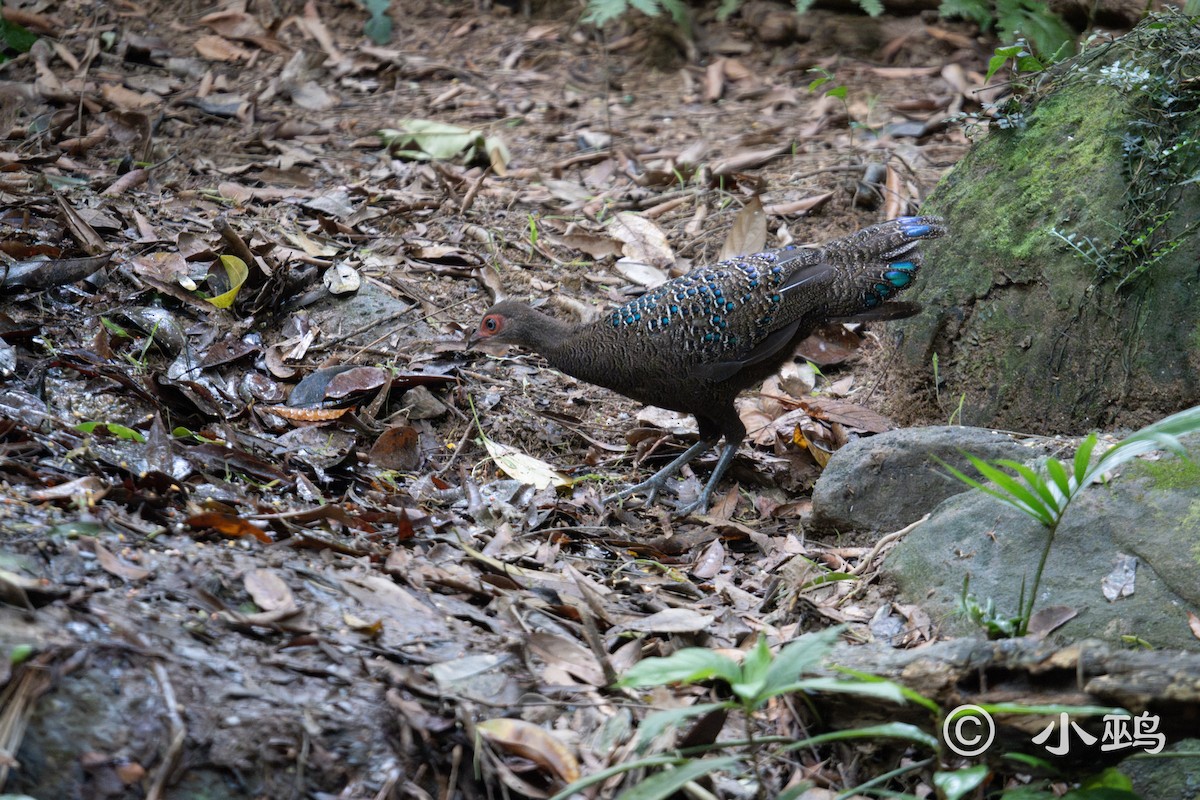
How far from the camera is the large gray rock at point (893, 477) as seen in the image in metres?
4.17

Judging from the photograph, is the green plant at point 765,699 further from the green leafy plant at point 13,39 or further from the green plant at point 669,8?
the green leafy plant at point 13,39

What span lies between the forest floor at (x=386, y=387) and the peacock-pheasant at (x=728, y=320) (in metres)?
0.35

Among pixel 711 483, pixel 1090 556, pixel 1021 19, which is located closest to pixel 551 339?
pixel 711 483

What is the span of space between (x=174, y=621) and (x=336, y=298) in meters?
3.01

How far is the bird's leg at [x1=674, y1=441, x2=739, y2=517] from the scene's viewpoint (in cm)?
495

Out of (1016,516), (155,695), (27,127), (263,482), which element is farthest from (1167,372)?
(27,127)

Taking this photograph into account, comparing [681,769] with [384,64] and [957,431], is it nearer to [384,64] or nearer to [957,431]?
[957,431]

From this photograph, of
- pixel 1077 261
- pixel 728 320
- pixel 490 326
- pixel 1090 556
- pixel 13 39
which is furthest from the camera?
pixel 13 39

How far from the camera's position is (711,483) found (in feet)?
16.7

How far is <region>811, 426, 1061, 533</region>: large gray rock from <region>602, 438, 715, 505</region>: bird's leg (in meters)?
0.88

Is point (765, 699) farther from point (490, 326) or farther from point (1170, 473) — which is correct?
point (490, 326)

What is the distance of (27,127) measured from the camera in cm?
622

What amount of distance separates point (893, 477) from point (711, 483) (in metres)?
1.06

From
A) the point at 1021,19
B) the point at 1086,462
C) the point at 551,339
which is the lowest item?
the point at 551,339
